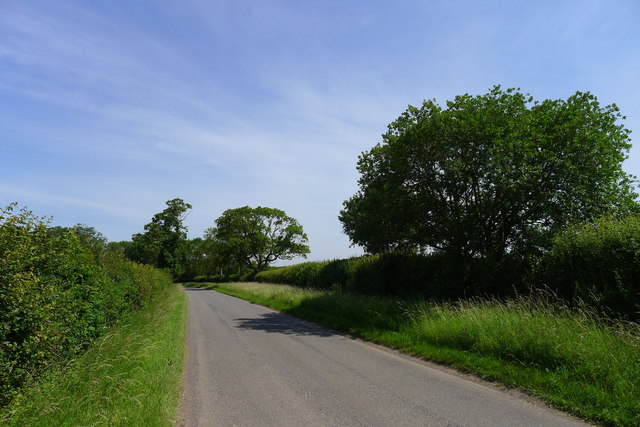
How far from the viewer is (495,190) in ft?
46.5

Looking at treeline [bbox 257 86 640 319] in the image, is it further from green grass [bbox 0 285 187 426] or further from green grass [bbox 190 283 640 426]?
green grass [bbox 0 285 187 426]

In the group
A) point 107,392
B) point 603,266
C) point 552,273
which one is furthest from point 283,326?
point 603,266

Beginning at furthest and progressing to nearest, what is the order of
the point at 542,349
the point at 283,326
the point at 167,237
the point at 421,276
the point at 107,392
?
1. the point at 167,237
2. the point at 421,276
3. the point at 283,326
4. the point at 542,349
5. the point at 107,392

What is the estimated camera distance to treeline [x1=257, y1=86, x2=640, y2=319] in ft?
43.8

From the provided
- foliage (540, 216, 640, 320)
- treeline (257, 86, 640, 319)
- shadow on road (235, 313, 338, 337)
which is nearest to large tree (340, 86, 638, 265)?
treeline (257, 86, 640, 319)

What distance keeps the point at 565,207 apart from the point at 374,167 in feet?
27.6

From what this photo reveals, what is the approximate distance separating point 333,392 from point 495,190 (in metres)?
11.2

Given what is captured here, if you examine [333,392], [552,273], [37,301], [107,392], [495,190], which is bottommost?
[333,392]

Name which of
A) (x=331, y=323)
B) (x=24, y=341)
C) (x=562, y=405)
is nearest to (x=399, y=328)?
(x=331, y=323)

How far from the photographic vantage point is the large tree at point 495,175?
13484mm

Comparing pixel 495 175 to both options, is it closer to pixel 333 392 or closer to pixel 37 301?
pixel 333 392

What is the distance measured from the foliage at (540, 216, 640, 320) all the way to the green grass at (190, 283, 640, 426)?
63 centimetres

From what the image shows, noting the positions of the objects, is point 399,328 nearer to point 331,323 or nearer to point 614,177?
point 331,323

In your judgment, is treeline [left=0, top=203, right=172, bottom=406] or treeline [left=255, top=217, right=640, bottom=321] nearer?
treeline [left=0, top=203, right=172, bottom=406]
